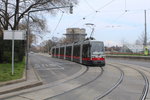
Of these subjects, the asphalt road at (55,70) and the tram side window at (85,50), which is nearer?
the asphalt road at (55,70)

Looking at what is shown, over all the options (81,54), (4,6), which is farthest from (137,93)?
(4,6)

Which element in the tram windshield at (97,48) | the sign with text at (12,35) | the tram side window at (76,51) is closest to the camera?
the sign with text at (12,35)

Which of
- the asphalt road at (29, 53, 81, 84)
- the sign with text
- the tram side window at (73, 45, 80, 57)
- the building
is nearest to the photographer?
the sign with text

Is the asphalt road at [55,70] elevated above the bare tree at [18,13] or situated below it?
below

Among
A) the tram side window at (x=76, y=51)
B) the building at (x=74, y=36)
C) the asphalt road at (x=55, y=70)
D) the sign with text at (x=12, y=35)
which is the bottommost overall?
the asphalt road at (x=55, y=70)

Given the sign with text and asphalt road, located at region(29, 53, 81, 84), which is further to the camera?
asphalt road, located at region(29, 53, 81, 84)

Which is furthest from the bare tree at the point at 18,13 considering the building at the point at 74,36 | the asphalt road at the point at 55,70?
the building at the point at 74,36

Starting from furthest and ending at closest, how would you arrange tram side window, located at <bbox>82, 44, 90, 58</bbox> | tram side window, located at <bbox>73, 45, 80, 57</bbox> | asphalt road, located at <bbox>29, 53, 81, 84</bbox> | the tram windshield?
tram side window, located at <bbox>73, 45, 80, 57</bbox>
tram side window, located at <bbox>82, 44, 90, 58</bbox>
the tram windshield
asphalt road, located at <bbox>29, 53, 81, 84</bbox>

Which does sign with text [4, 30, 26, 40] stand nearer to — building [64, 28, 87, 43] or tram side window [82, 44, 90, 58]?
tram side window [82, 44, 90, 58]

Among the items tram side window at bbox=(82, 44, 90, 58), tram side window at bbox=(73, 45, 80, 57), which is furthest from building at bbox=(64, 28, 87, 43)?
tram side window at bbox=(82, 44, 90, 58)

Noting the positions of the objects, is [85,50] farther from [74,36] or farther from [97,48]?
Answer: [74,36]

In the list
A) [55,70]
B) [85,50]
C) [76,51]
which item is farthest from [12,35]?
[76,51]

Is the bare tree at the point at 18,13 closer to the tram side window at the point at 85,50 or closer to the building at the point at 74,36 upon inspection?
the tram side window at the point at 85,50

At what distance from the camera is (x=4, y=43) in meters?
22.6
